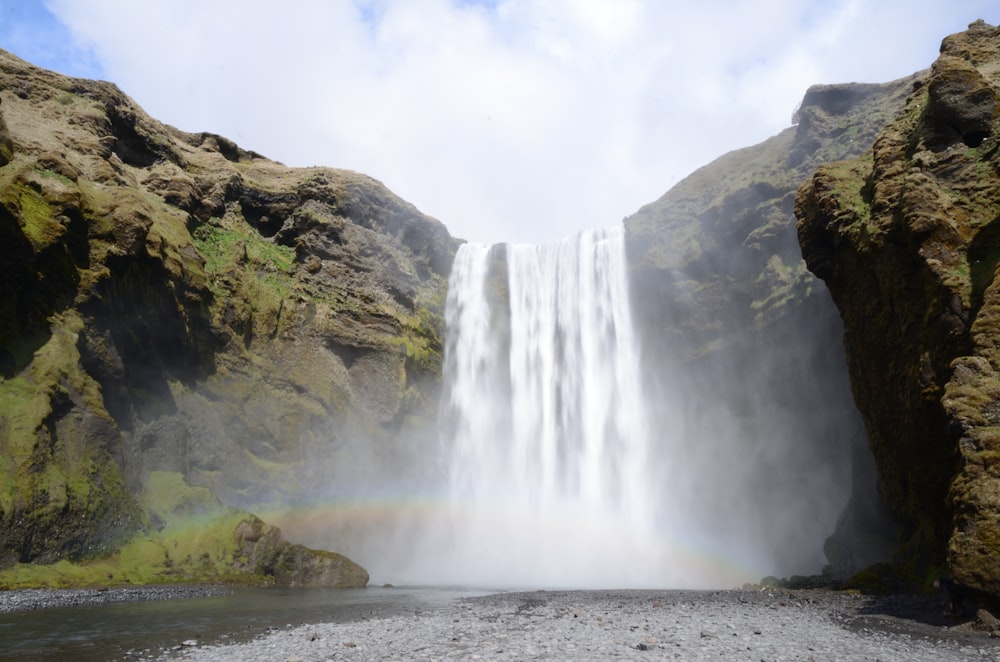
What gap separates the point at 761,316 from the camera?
38.9 meters

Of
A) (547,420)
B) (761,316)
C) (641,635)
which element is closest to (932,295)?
(641,635)

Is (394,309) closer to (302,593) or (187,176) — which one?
(187,176)

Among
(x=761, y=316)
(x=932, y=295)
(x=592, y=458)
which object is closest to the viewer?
(x=932, y=295)

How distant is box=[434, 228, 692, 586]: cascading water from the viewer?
1446 inches

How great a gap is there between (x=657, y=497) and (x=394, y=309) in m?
21.8

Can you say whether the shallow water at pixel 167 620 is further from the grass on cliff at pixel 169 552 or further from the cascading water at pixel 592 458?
the cascading water at pixel 592 458

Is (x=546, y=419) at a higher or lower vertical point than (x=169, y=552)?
higher

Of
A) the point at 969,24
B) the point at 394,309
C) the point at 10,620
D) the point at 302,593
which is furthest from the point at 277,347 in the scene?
the point at 969,24

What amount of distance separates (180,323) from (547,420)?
23.9 m

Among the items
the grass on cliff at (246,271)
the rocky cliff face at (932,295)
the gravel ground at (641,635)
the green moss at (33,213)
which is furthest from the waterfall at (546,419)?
the green moss at (33,213)

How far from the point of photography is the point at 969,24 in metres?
20.9

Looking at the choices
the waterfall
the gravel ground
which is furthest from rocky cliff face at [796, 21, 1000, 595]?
the waterfall

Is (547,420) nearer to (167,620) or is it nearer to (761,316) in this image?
(761,316)

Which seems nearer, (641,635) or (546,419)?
(641,635)
